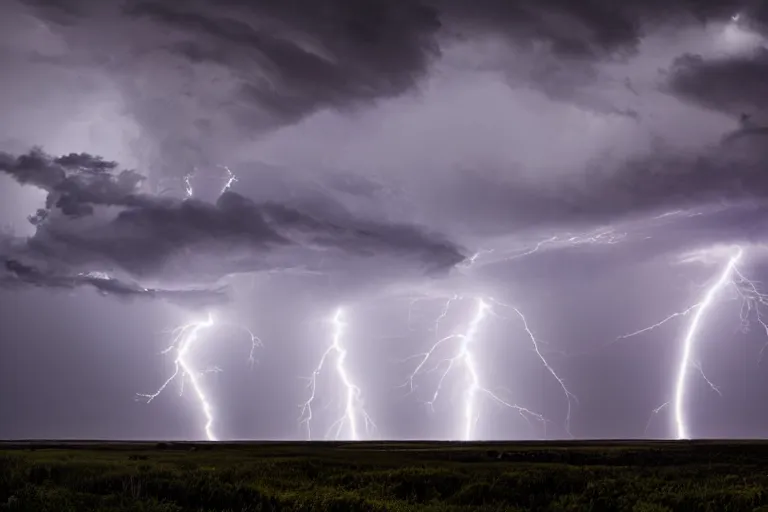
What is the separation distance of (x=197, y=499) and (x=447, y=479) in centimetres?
887

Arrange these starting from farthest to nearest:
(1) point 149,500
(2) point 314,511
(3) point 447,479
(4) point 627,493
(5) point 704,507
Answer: (3) point 447,479 < (4) point 627,493 < (5) point 704,507 < (2) point 314,511 < (1) point 149,500

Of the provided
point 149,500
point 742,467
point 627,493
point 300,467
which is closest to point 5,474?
point 149,500

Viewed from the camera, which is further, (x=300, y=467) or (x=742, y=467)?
(x=742, y=467)

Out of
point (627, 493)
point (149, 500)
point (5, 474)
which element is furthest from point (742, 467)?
point (5, 474)

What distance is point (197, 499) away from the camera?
49.6 feet

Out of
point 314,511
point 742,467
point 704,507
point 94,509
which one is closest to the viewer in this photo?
point 94,509

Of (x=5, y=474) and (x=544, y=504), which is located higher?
(x=5, y=474)

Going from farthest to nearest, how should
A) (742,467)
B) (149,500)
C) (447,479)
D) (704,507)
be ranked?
1. (742,467)
2. (447,479)
3. (704,507)
4. (149,500)

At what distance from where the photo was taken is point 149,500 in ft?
44.2

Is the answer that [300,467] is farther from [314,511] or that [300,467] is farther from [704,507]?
[704,507]

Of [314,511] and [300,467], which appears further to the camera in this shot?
[300,467]

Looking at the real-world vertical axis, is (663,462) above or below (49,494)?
below

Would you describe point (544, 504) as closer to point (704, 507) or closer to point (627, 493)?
point (627, 493)

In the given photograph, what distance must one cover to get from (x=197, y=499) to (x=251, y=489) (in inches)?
57.0
